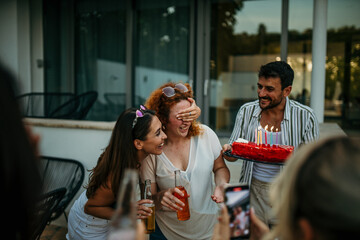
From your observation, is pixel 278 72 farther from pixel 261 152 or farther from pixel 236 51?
pixel 236 51

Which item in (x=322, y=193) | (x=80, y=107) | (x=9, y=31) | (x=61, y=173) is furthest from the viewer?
(x=9, y=31)

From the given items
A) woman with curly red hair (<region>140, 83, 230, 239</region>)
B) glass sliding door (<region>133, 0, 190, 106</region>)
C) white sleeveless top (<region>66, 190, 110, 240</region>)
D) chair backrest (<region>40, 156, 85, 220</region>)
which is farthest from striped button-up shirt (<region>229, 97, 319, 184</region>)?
glass sliding door (<region>133, 0, 190, 106</region>)

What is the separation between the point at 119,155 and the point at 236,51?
5.49 m

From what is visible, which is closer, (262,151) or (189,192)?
(189,192)

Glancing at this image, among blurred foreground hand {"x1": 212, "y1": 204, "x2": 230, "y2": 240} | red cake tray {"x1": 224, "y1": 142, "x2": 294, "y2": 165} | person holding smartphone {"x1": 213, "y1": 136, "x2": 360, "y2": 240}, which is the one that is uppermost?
person holding smartphone {"x1": 213, "y1": 136, "x2": 360, "y2": 240}

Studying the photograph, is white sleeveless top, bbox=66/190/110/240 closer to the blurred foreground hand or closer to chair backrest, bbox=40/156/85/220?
the blurred foreground hand

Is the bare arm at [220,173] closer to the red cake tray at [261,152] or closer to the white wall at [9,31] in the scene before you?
the red cake tray at [261,152]

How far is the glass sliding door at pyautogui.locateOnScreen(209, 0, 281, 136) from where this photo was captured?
6.80m

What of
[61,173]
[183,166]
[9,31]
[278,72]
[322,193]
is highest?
[9,31]

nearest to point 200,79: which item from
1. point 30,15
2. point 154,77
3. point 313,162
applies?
point 154,77

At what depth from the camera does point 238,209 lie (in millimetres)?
1196

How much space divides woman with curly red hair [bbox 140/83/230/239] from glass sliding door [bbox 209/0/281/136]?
14.1 feet

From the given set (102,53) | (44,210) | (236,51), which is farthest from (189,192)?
(102,53)

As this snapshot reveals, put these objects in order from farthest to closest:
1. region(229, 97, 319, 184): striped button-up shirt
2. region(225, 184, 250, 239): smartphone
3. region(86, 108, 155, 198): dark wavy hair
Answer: region(229, 97, 319, 184): striped button-up shirt, region(86, 108, 155, 198): dark wavy hair, region(225, 184, 250, 239): smartphone
